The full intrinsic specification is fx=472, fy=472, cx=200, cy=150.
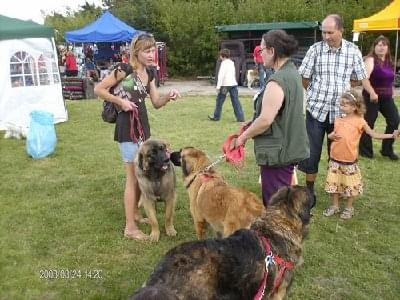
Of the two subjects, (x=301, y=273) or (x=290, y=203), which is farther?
(x=301, y=273)

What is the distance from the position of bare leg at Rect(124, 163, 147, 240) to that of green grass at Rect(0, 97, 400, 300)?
129mm

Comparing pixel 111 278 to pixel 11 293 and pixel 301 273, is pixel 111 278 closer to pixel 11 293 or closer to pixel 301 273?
pixel 11 293

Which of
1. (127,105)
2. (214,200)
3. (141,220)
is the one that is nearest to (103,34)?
(141,220)

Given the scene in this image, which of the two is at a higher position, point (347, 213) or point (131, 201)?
point (131, 201)

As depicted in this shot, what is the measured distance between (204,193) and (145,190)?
78 centimetres

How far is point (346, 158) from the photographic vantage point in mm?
5441

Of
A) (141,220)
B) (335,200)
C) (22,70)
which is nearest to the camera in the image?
(141,220)

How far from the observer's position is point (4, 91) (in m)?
11.7

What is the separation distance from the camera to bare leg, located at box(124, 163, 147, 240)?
16.0 feet

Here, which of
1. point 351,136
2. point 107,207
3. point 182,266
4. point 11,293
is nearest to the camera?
point 182,266

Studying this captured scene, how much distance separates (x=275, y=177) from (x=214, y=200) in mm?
662

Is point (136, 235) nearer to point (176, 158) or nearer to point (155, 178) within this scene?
point (155, 178)

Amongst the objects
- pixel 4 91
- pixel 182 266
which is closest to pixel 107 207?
pixel 182 266

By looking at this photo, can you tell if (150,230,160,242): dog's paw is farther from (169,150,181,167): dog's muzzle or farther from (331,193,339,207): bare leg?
(331,193,339,207): bare leg
